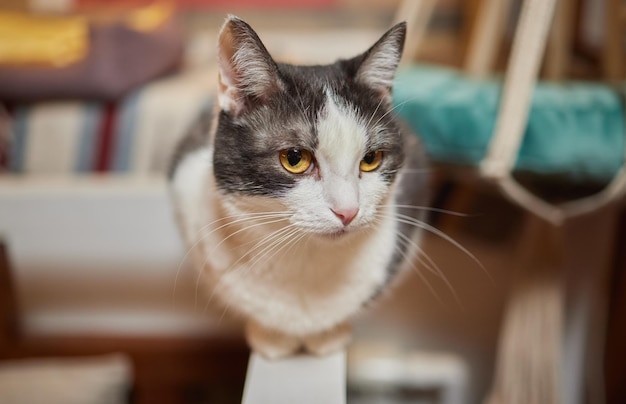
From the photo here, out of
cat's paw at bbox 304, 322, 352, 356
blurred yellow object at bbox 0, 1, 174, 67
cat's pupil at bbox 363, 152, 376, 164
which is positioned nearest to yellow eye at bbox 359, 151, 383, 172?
cat's pupil at bbox 363, 152, 376, 164

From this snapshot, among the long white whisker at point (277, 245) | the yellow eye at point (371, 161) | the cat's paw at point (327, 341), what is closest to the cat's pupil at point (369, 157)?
the yellow eye at point (371, 161)

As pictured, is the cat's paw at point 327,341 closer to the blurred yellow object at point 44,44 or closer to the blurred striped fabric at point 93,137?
the blurred striped fabric at point 93,137

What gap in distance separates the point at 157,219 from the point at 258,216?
51cm

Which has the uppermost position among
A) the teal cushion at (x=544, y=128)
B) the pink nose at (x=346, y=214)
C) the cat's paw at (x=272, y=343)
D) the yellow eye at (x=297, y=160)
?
the teal cushion at (x=544, y=128)

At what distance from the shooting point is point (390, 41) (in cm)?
60

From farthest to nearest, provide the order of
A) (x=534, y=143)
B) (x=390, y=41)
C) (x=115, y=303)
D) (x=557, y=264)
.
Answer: (x=115, y=303), (x=557, y=264), (x=534, y=143), (x=390, y=41)

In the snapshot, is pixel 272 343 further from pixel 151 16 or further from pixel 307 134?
pixel 151 16

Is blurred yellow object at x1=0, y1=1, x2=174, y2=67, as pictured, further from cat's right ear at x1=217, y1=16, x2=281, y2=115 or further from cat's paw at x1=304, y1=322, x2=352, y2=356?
cat's paw at x1=304, y1=322, x2=352, y2=356

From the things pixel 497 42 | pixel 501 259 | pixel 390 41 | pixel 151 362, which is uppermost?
pixel 497 42

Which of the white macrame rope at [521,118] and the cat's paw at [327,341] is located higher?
the white macrame rope at [521,118]

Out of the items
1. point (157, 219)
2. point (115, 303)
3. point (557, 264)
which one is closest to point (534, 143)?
point (557, 264)

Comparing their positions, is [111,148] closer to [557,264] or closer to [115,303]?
[115,303]

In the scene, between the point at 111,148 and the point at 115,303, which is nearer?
the point at 111,148

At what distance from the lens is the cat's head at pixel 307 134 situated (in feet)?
1.92
